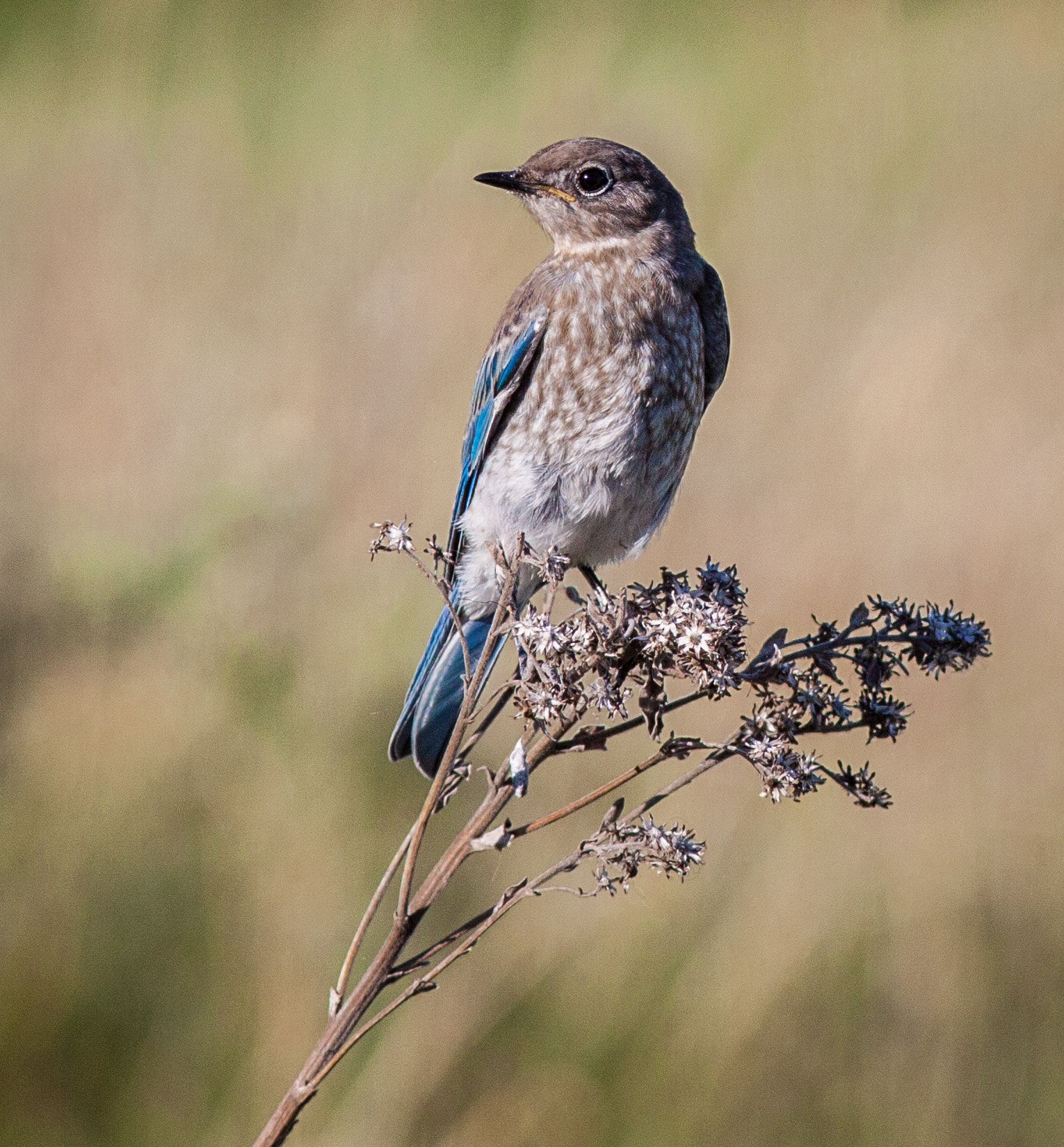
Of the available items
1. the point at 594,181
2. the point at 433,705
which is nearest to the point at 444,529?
the point at 594,181

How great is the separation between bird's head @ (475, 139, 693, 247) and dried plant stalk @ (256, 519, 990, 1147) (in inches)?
57.1

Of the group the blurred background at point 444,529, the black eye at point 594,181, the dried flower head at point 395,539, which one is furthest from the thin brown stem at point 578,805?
the black eye at point 594,181

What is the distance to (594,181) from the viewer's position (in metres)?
3.22

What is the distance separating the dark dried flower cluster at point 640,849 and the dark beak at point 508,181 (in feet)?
5.78

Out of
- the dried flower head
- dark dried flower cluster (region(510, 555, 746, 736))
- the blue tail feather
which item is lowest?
dark dried flower cluster (region(510, 555, 746, 736))

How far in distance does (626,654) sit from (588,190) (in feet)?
5.47

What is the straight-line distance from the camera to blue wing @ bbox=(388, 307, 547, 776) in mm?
2652

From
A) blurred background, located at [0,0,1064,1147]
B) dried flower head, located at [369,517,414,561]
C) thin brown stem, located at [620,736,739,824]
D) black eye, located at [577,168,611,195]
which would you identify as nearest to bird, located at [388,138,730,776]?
black eye, located at [577,168,611,195]

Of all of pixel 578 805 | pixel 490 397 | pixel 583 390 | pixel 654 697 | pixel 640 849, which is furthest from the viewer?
pixel 490 397

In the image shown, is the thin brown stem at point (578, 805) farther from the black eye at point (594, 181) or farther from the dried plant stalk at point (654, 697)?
the black eye at point (594, 181)

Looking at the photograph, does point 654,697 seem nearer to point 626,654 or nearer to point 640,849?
point 626,654

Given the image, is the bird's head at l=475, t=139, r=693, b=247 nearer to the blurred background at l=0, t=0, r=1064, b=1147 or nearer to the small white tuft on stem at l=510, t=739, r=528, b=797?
the blurred background at l=0, t=0, r=1064, b=1147

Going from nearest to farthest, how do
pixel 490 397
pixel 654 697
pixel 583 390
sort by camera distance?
pixel 654 697
pixel 583 390
pixel 490 397

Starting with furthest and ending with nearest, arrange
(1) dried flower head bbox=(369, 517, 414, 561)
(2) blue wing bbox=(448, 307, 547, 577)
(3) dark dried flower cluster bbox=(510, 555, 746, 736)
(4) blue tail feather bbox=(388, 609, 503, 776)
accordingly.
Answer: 1. (2) blue wing bbox=(448, 307, 547, 577)
2. (4) blue tail feather bbox=(388, 609, 503, 776)
3. (1) dried flower head bbox=(369, 517, 414, 561)
4. (3) dark dried flower cluster bbox=(510, 555, 746, 736)
